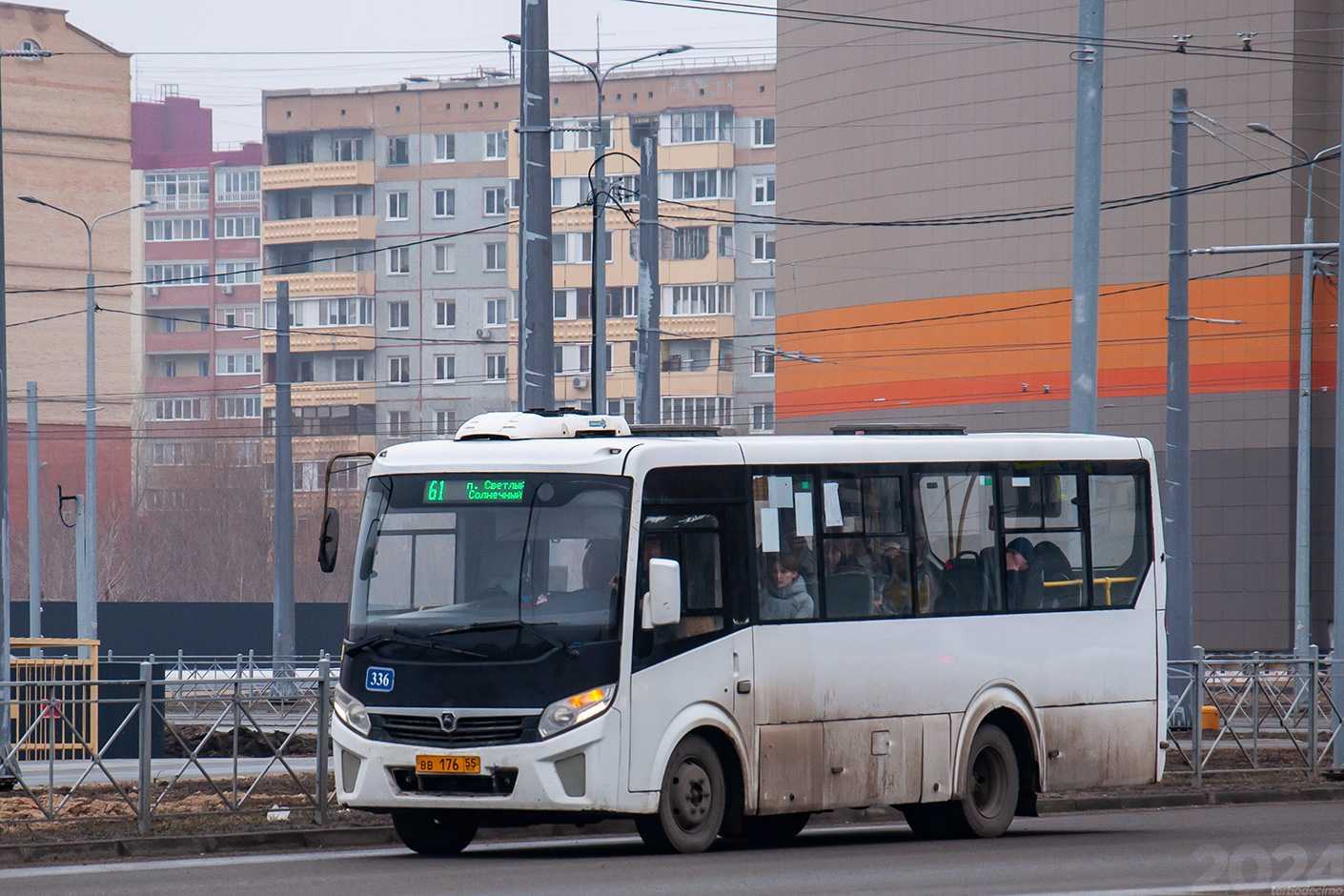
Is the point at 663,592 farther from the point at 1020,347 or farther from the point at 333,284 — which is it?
the point at 333,284

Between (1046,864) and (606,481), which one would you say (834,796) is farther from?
(606,481)

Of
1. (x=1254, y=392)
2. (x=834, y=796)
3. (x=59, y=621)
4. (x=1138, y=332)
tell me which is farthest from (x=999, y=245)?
(x=834, y=796)

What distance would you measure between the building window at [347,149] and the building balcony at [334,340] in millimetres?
8334

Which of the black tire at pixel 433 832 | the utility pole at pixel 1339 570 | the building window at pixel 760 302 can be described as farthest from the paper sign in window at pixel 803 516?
the building window at pixel 760 302

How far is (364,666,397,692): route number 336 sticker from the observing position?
11.7 meters

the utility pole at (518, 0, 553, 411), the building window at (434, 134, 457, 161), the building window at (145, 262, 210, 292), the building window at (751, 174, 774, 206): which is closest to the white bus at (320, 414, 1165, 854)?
the utility pole at (518, 0, 553, 411)

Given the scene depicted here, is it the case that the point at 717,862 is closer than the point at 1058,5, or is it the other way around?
the point at 717,862

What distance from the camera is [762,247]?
3415 inches

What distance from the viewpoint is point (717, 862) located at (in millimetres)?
11305

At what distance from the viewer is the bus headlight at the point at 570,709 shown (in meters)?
11.3

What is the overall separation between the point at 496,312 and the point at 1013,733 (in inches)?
3054

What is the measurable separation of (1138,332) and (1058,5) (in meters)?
9.02

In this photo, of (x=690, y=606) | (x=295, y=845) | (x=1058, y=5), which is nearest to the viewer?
(x=690, y=606)

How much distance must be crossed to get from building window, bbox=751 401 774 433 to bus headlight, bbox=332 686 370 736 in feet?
242
